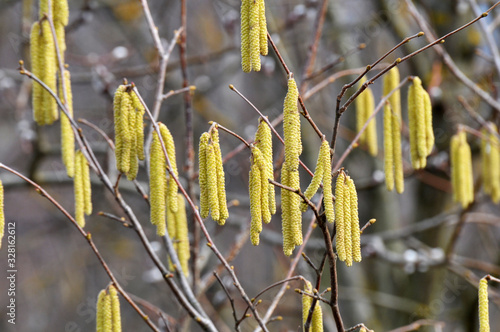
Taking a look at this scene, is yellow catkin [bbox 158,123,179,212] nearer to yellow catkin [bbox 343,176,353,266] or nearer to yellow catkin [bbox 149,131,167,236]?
yellow catkin [bbox 149,131,167,236]

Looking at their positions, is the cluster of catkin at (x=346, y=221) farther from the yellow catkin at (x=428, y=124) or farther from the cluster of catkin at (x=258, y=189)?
the yellow catkin at (x=428, y=124)

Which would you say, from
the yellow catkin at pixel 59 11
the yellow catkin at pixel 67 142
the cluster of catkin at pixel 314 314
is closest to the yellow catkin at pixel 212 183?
the cluster of catkin at pixel 314 314

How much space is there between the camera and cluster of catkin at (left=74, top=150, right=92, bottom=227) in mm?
2188

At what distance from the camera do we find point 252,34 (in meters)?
1.67

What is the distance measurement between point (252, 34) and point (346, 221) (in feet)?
1.95

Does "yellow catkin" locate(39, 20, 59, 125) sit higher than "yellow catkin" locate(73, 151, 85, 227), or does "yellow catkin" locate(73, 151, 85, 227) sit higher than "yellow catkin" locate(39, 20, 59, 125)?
"yellow catkin" locate(39, 20, 59, 125)

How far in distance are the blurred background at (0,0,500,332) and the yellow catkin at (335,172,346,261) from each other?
131 cm

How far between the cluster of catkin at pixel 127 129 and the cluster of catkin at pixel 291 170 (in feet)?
1.71

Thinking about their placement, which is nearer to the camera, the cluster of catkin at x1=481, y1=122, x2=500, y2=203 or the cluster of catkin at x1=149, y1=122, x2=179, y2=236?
the cluster of catkin at x1=149, y1=122, x2=179, y2=236

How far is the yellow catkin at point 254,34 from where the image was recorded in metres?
1.67

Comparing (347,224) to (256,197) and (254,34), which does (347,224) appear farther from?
(254,34)

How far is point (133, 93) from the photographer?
1.90 metres

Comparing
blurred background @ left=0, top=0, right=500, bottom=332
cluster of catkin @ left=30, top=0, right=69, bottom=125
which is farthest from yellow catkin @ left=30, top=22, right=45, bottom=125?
blurred background @ left=0, top=0, right=500, bottom=332

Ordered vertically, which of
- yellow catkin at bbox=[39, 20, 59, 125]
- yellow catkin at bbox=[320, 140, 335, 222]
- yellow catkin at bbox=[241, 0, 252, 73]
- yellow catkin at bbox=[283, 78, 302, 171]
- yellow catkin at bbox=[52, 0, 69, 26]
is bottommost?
yellow catkin at bbox=[320, 140, 335, 222]
